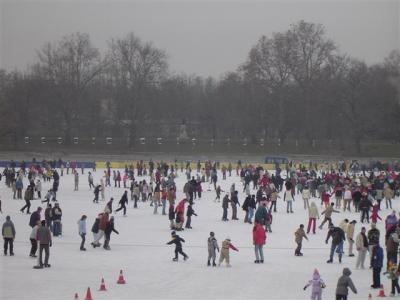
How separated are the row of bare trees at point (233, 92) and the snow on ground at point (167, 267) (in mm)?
59150

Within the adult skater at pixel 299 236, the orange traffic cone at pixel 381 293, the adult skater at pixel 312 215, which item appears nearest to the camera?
the orange traffic cone at pixel 381 293

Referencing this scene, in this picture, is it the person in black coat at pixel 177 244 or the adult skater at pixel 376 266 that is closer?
the adult skater at pixel 376 266

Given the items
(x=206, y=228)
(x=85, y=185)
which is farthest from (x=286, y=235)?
(x=85, y=185)

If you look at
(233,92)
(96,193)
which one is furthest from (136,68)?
(96,193)

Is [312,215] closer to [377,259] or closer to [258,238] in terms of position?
[258,238]

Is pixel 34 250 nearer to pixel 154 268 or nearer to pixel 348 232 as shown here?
pixel 154 268

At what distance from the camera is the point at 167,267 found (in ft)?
63.9

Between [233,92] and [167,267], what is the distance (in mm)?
84519

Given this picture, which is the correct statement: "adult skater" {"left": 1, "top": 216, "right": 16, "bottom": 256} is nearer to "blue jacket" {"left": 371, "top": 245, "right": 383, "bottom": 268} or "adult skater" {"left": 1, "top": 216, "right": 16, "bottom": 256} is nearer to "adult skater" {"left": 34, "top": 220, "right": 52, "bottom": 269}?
"adult skater" {"left": 34, "top": 220, "right": 52, "bottom": 269}

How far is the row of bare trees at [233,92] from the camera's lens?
86.5 metres

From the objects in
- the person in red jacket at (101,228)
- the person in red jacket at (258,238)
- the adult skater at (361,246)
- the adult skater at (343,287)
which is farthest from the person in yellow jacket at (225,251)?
the adult skater at (343,287)

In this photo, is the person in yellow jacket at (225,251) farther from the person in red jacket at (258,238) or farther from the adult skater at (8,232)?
the adult skater at (8,232)

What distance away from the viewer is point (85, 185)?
4288 cm

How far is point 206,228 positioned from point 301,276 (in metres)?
8.31
